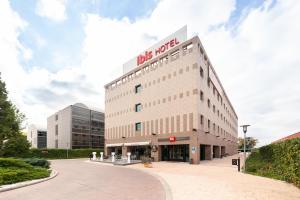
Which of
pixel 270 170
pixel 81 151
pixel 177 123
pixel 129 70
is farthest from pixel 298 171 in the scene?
pixel 81 151

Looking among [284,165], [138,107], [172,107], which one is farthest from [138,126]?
[284,165]

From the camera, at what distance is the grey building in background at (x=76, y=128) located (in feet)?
209

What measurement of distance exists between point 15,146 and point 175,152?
22.7 metres

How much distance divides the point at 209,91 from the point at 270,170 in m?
24.5

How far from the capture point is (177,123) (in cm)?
3416

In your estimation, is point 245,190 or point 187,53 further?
point 187,53

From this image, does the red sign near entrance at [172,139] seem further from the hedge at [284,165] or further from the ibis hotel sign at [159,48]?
the hedge at [284,165]

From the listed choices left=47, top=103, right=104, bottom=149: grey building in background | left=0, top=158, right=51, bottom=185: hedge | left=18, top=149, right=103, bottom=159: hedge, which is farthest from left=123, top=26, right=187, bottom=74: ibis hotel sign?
left=0, top=158, right=51, bottom=185: hedge

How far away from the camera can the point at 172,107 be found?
35281 millimetres

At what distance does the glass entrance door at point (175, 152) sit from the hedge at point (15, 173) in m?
23.2

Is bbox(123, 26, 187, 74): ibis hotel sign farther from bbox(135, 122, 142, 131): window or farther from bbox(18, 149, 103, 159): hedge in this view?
bbox(18, 149, 103, 159): hedge

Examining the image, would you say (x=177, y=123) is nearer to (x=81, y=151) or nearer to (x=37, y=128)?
(x=81, y=151)

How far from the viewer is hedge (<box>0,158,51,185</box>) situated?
42.9 ft

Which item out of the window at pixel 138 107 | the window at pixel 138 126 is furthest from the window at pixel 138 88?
the window at pixel 138 126
